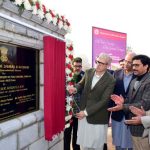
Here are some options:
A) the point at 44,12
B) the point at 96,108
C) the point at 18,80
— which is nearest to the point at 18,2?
the point at 44,12

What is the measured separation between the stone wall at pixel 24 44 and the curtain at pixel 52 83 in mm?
120

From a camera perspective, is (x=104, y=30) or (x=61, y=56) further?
(x=104, y=30)

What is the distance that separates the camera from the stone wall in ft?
9.51

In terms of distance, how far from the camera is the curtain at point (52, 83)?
3709 mm

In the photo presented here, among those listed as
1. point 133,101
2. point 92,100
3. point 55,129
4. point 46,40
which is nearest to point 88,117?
point 92,100

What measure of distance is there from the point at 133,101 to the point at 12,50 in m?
1.56

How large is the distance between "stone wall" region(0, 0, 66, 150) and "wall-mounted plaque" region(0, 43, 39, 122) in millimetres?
77

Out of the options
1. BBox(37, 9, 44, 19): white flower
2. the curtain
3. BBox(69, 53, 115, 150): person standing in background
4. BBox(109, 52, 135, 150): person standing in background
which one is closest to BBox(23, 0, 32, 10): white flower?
BBox(37, 9, 44, 19): white flower

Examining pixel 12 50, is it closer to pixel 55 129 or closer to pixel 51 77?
pixel 51 77

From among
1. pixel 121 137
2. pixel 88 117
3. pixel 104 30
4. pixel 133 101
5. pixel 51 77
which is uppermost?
pixel 104 30

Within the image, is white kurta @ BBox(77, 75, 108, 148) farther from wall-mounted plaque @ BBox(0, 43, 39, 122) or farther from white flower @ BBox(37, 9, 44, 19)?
white flower @ BBox(37, 9, 44, 19)

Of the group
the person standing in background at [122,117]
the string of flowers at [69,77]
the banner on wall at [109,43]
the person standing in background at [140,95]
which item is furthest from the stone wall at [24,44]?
the banner on wall at [109,43]

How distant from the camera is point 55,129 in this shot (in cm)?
392

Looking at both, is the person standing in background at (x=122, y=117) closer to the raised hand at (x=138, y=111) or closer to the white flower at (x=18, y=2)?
the raised hand at (x=138, y=111)
